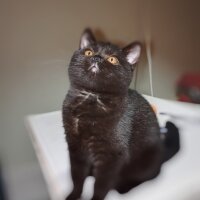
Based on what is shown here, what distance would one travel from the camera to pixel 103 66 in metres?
0.73

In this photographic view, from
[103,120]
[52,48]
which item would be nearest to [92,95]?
[103,120]

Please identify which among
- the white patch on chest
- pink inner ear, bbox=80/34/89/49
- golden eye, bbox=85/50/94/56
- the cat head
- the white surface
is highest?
pink inner ear, bbox=80/34/89/49

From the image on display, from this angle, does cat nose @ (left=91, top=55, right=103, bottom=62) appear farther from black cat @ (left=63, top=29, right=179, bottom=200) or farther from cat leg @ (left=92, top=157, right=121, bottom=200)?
cat leg @ (left=92, top=157, right=121, bottom=200)

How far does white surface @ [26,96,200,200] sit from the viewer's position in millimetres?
773

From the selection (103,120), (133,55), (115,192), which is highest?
(133,55)

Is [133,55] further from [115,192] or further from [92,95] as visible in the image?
[115,192]

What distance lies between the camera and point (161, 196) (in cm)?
78

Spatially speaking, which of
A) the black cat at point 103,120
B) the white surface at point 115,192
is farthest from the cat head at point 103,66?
the white surface at point 115,192

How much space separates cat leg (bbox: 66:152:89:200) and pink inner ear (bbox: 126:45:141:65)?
280mm

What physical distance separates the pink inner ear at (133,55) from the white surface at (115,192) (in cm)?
16

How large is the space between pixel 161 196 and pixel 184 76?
0.38m

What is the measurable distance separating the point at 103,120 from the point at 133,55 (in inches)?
7.4

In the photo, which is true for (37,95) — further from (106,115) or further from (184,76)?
(184,76)

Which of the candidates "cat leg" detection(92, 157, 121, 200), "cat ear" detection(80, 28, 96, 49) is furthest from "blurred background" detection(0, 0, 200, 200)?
"cat leg" detection(92, 157, 121, 200)
